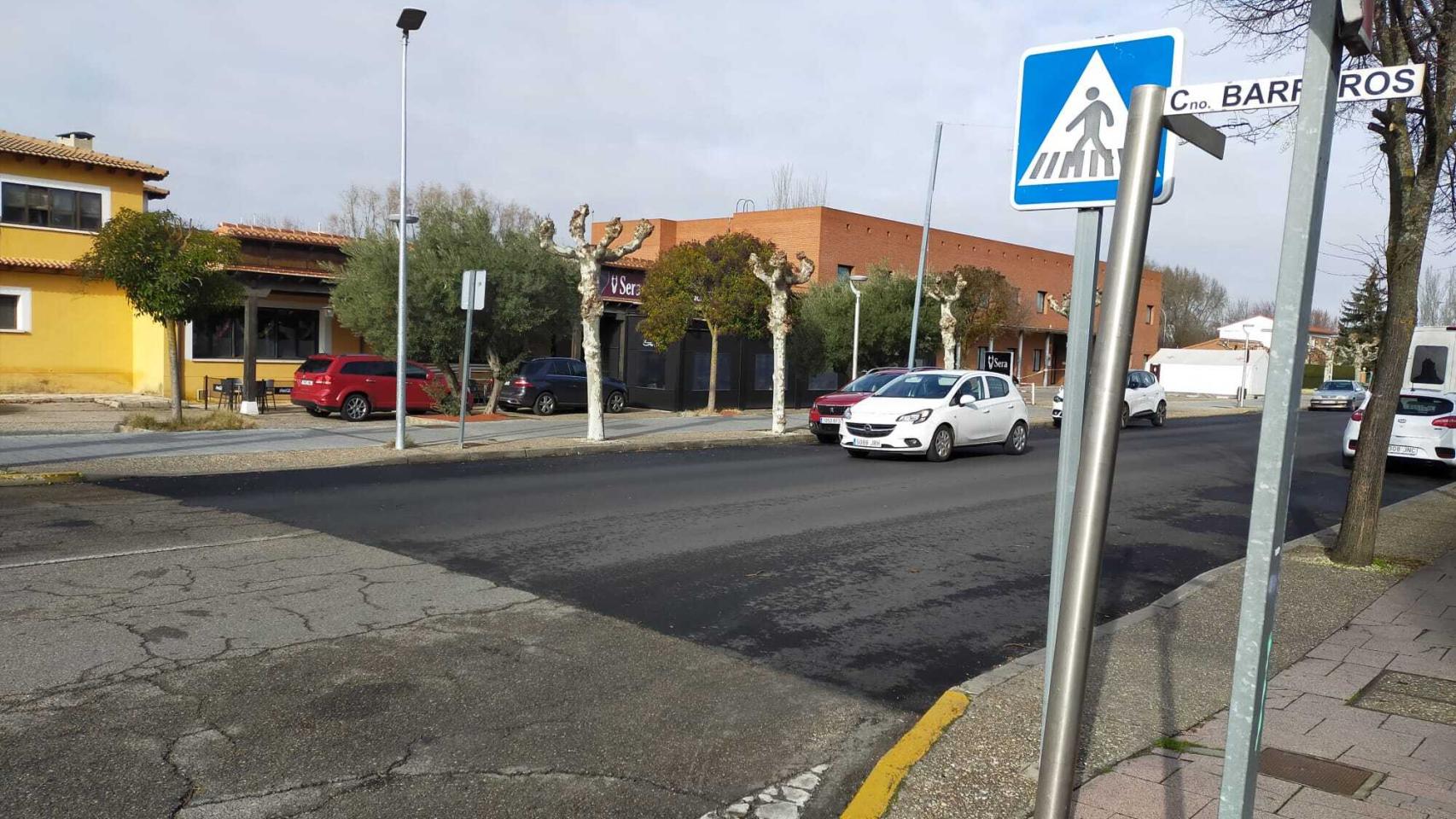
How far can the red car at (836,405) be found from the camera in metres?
21.3

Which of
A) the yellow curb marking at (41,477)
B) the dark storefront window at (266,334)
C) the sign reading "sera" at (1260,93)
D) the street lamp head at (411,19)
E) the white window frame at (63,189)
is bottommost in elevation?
the yellow curb marking at (41,477)

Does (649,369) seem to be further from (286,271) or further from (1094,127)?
(1094,127)

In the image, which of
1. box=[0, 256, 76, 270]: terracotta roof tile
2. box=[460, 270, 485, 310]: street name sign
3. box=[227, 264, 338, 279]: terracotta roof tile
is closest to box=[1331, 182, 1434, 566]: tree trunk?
box=[460, 270, 485, 310]: street name sign

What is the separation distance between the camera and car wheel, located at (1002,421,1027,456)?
19328 mm

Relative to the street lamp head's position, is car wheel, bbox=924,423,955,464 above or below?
below

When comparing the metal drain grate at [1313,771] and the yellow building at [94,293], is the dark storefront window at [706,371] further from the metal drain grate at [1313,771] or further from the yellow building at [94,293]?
the metal drain grate at [1313,771]

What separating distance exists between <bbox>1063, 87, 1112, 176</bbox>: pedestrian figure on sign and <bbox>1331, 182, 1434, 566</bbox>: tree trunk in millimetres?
6751

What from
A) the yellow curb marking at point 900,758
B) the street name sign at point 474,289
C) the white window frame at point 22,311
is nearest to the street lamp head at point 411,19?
the street name sign at point 474,289

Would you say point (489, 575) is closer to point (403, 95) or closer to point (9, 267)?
point (403, 95)

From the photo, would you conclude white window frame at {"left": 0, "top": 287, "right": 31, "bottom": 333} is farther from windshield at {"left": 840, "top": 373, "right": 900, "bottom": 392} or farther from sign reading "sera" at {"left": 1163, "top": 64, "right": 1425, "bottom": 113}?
sign reading "sera" at {"left": 1163, "top": 64, "right": 1425, "bottom": 113}

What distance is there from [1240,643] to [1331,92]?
1190mm

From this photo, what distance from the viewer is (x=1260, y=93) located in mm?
2449

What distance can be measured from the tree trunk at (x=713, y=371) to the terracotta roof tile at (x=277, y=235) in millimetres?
10097

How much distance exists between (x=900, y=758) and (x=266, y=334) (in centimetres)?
2970
